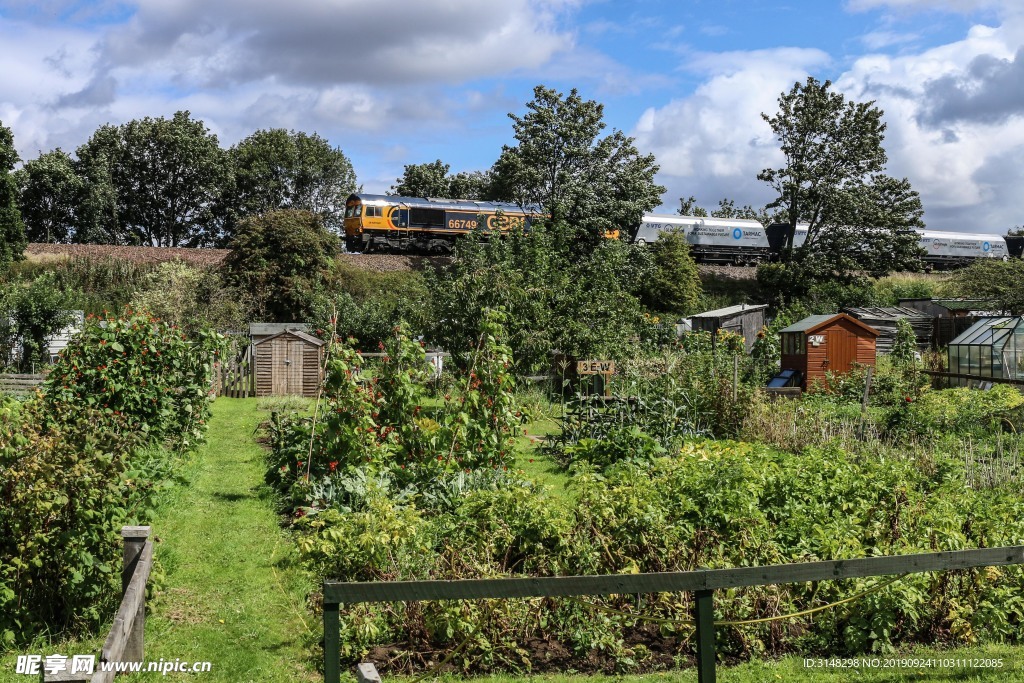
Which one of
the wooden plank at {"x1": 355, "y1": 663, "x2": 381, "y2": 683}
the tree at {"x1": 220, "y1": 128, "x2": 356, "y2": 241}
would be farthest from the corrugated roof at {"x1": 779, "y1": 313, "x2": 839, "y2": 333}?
the tree at {"x1": 220, "y1": 128, "x2": 356, "y2": 241}

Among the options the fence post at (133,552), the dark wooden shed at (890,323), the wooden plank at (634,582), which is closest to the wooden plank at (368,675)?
the wooden plank at (634,582)

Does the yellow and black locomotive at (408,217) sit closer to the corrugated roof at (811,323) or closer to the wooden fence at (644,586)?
the corrugated roof at (811,323)

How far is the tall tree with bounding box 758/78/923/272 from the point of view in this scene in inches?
1554

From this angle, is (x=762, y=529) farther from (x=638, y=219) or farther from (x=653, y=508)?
(x=638, y=219)

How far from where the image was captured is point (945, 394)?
17.2 m

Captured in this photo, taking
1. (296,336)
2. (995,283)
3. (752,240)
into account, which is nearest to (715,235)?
(752,240)

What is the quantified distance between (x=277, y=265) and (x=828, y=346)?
776 inches

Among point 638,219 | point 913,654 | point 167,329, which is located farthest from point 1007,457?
point 638,219

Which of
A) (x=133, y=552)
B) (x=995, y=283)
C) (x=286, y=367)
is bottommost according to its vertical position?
(x=133, y=552)

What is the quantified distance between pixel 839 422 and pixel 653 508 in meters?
7.68

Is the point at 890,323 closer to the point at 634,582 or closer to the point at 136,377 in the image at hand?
the point at 136,377

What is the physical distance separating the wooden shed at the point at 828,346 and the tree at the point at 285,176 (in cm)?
3468

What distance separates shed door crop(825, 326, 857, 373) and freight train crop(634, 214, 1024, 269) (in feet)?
62.0

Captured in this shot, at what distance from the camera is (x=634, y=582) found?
4031 millimetres
